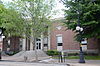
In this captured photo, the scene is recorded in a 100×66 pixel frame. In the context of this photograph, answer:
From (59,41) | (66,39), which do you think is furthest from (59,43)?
(66,39)

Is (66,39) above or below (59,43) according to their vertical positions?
above

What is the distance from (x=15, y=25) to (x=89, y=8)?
9718 millimetres

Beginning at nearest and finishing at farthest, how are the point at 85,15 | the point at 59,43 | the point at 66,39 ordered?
1. the point at 85,15
2. the point at 66,39
3. the point at 59,43

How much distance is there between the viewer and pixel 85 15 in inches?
947

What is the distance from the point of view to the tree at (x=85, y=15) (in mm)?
24323

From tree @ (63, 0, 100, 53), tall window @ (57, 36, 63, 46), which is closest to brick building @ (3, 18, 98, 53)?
tall window @ (57, 36, 63, 46)

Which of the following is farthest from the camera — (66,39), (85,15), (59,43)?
(59,43)

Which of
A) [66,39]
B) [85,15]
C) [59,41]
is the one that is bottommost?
[59,41]

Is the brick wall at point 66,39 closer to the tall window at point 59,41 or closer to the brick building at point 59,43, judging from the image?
the brick building at point 59,43

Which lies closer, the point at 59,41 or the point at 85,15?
the point at 85,15

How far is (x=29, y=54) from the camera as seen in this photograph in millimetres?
33750

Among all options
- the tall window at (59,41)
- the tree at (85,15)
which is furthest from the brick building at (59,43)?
the tree at (85,15)

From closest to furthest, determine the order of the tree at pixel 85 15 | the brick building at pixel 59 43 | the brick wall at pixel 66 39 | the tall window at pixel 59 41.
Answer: the tree at pixel 85 15 → the brick building at pixel 59 43 → the brick wall at pixel 66 39 → the tall window at pixel 59 41

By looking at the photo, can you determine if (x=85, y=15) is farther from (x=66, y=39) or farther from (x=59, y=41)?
(x=59, y=41)
